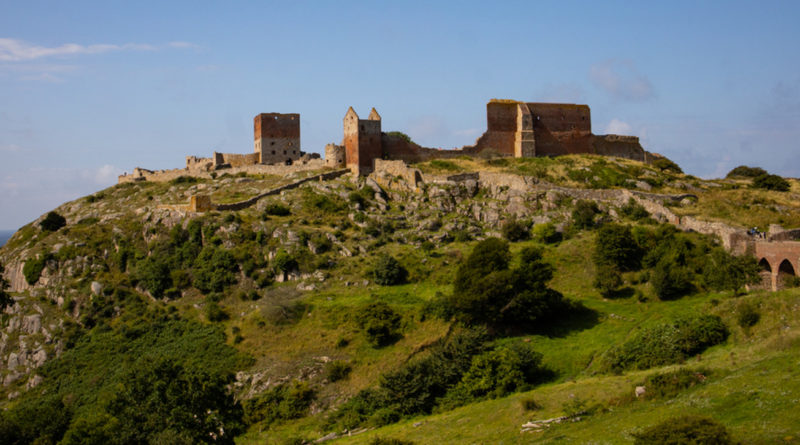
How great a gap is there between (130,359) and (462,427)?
2294 cm

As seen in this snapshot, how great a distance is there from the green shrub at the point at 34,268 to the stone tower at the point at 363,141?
77.0ft

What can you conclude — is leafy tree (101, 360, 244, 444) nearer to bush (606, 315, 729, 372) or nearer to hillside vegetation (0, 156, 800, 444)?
hillside vegetation (0, 156, 800, 444)

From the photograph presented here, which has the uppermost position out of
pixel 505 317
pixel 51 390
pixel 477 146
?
pixel 477 146

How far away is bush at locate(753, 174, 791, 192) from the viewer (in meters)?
54.8

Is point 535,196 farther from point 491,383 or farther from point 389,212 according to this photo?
point 491,383

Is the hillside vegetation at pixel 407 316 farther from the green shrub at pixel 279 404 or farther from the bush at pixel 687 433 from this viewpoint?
the bush at pixel 687 433

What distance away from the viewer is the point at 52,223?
61.4 meters

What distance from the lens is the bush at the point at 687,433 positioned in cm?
1859

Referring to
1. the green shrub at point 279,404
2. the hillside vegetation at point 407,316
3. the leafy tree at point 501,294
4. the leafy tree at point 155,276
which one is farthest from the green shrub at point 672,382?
the leafy tree at point 155,276

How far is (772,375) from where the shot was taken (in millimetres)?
23938

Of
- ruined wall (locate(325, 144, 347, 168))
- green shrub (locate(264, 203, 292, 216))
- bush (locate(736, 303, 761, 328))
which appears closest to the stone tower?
ruined wall (locate(325, 144, 347, 168))

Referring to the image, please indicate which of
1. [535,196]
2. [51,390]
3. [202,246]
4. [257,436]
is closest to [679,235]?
[535,196]

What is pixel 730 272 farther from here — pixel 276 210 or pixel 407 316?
pixel 276 210

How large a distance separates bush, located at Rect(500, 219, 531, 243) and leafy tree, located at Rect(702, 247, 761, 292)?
474 inches
